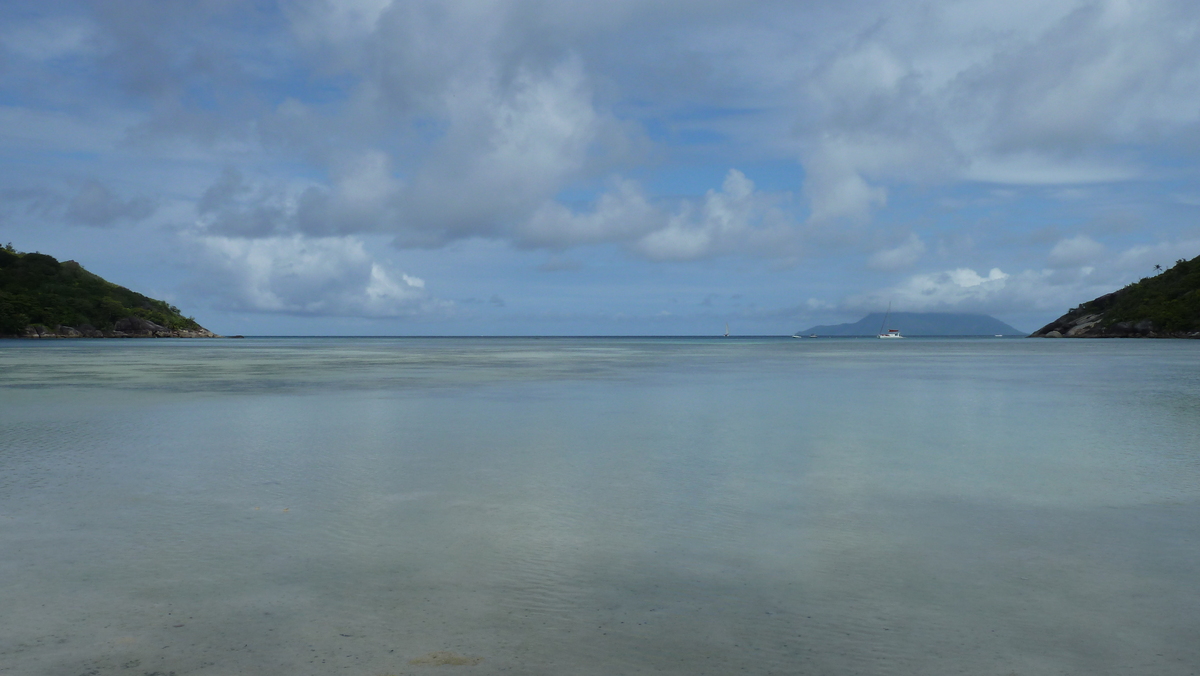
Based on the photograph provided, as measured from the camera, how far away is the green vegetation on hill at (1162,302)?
5674 inches

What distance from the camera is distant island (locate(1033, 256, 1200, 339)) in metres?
144

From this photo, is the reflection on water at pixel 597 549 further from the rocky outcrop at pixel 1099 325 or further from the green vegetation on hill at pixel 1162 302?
the rocky outcrop at pixel 1099 325

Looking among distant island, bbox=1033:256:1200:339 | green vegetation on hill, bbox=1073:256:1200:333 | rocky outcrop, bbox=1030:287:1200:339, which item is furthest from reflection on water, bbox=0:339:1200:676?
rocky outcrop, bbox=1030:287:1200:339

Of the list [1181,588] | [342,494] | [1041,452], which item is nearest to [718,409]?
[1041,452]

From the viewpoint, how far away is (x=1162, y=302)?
507 feet

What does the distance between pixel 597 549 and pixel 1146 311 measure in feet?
601

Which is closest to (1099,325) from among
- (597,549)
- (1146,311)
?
(1146,311)

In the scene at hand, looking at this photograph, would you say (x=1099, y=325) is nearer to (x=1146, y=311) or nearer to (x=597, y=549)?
(x=1146, y=311)

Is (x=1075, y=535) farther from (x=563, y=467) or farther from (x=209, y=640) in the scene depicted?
(x=209, y=640)

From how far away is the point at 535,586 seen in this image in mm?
6066

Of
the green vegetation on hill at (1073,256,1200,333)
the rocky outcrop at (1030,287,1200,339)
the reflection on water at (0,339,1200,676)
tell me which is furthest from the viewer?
the rocky outcrop at (1030,287,1200,339)

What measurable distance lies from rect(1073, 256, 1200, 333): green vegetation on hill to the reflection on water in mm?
160807

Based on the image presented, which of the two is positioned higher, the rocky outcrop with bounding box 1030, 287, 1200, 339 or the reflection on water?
the rocky outcrop with bounding box 1030, 287, 1200, 339

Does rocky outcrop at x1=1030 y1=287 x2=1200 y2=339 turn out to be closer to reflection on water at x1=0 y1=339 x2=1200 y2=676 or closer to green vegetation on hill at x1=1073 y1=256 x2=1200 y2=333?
green vegetation on hill at x1=1073 y1=256 x2=1200 y2=333
